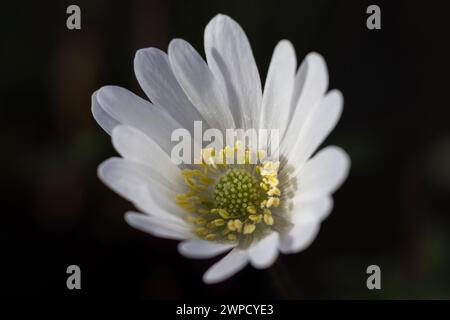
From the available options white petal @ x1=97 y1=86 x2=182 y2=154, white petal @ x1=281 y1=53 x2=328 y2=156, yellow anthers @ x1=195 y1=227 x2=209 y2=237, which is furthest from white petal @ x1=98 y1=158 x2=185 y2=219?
white petal @ x1=281 y1=53 x2=328 y2=156

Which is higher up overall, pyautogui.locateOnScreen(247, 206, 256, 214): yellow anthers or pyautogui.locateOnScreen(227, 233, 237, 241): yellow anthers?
pyautogui.locateOnScreen(247, 206, 256, 214): yellow anthers

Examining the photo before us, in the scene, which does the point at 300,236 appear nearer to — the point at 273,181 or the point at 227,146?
the point at 273,181

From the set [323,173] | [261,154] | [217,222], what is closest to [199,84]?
[261,154]

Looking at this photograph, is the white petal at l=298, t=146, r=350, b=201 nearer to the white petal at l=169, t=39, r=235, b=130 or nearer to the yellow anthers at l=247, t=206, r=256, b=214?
the yellow anthers at l=247, t=206, r=256, b=214

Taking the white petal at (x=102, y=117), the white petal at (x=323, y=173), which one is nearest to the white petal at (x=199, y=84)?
the white petal at (x=102, y=117)
